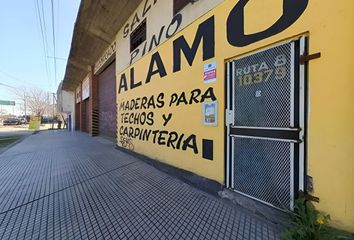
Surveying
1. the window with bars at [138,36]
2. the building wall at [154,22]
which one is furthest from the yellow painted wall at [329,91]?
the window with bars at [138,36]

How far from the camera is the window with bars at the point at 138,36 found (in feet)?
19.0

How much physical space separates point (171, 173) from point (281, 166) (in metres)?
2.45

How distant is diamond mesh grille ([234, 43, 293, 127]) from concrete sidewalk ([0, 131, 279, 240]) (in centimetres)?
137

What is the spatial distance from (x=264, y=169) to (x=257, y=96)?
1.07m

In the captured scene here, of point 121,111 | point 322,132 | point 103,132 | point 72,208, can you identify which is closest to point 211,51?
point 322,132

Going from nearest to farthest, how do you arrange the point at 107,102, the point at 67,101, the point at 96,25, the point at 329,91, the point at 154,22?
the point at 329,91, the point at 154,22, the point at 96,25, the point at 107,102, the point at 67,101

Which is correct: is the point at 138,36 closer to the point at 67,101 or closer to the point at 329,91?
the point at 329,91

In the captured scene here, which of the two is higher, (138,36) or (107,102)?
(138,36)

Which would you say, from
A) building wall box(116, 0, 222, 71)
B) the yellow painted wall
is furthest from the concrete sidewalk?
building wall box(116, 0, 222, 71)

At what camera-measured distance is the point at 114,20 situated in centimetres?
678

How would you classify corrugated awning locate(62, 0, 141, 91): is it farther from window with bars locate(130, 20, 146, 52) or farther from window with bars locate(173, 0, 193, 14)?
window with bars locate(173, 0, 193, 14)

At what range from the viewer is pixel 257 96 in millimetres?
2531

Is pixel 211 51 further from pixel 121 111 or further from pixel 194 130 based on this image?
pixel 121 111

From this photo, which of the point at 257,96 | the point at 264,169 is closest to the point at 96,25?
the point at 257,96
